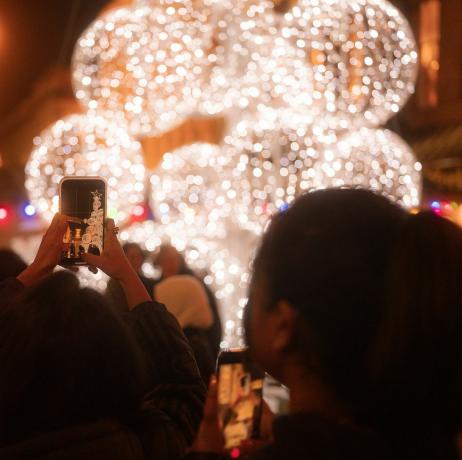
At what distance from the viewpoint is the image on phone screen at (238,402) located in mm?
1479

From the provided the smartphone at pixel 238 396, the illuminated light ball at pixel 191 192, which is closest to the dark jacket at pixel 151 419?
the smartphone at pixel 238 396

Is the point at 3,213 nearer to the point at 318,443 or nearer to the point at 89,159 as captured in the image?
the point at 89,159

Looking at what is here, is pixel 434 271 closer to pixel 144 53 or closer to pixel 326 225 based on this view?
pixel 326 225

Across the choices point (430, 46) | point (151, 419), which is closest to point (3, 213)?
point (430, 46)

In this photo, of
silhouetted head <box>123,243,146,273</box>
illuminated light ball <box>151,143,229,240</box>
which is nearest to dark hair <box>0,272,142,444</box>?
silhouetted head <box>123,243,146,273</box>

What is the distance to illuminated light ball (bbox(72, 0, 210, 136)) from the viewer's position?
567 cm

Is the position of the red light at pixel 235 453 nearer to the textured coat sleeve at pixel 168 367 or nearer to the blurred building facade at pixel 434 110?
the textured coat sleeve at pixel 168 367

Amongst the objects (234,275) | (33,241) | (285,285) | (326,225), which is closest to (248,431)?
(285,285)

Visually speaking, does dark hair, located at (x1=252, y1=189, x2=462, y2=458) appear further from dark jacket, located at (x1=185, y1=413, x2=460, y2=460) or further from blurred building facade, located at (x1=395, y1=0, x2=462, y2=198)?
blurred building facade, located at (x1=395, y1=0, x2=462, y2=198)

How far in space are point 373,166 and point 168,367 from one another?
410cm

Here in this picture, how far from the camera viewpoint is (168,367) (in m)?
2.13

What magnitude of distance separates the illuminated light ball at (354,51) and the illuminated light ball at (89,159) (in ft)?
4.34

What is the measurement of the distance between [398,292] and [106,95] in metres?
4.63

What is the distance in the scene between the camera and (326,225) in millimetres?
1368
